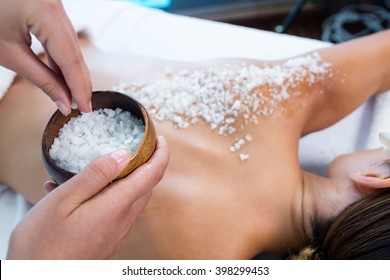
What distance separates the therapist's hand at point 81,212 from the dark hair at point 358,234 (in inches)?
16.1

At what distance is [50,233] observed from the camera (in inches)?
22.6

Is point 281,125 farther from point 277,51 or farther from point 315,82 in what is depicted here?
point 277,51

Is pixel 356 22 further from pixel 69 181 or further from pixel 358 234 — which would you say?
pixel 69 181

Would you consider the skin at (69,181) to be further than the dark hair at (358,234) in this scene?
No

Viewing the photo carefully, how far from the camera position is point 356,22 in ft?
6.41

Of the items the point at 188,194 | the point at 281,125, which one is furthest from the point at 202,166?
the point at 281,125

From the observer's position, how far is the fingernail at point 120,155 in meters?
0.57

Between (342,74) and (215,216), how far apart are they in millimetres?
455

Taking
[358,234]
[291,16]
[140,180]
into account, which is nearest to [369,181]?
[358,234]

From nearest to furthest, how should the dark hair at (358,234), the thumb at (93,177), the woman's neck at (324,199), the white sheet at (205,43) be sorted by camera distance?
1. the thumb at (93,177)
2. the dark hair at (358,234)
3. the woman's neck at (324,199)
4. the white sheet at (205,43)

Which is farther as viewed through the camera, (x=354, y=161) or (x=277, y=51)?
(x=277, y=51)

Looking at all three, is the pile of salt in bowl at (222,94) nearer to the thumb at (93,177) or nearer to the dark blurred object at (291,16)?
the thumb at (93,177)

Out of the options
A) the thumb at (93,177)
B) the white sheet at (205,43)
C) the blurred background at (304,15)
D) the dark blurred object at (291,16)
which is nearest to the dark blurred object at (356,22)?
the blurred background at (304,15)

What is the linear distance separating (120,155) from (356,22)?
5.57 feet
